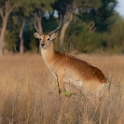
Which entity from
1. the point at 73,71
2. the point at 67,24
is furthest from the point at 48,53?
the point at 67,24

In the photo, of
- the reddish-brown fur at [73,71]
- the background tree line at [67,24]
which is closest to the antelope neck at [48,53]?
the reddish-brown fur at [73,71]

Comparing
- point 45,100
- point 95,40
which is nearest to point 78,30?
point 95,40

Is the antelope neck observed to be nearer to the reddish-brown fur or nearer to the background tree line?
the reddish-brown fur

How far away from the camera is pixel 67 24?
123 feet

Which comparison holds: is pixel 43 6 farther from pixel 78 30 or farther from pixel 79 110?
pixel 79 110

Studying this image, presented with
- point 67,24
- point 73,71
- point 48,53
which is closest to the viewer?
point 73,71

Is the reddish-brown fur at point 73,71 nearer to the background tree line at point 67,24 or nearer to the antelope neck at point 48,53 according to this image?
the antelope neck at point 48,53

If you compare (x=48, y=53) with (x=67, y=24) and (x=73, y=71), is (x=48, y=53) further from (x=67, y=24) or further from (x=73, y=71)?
(x=67, y=24)

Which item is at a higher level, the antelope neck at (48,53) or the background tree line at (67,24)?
the antelope neck at (48,53)

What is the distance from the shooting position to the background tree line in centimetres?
3538

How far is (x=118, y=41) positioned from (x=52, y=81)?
31.1 metres

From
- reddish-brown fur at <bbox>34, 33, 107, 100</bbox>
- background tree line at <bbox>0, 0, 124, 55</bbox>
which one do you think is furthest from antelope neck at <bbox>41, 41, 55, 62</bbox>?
background tree line at <bbox>0, 0, 124, 55</bbox>

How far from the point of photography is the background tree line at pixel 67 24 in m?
35.4

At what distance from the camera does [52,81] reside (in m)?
8.41
